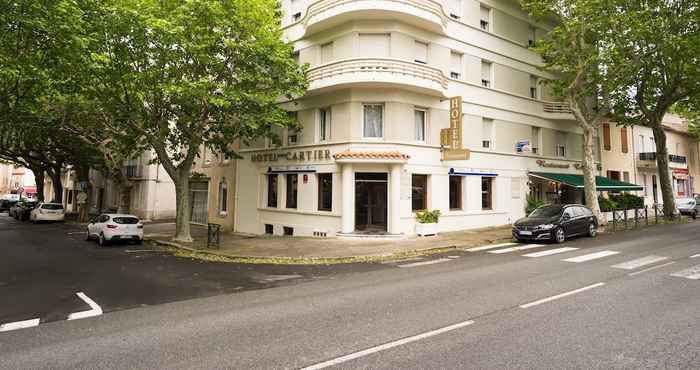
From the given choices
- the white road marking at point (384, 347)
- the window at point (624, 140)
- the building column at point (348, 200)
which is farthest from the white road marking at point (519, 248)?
the window at point (624, 140)

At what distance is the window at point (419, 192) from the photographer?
56.7ft

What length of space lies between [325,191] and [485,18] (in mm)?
13435

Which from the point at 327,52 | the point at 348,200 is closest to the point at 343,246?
the point at 348,200

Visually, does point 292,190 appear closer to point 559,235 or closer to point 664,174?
point 559,235

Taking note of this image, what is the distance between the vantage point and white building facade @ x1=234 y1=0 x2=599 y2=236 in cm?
1631

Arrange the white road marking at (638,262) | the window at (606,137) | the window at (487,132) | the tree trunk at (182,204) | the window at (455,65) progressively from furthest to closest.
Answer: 1. the window at (606,137)
2. the window at (487,132)
3. the window at (455,65)
4. the tree trunk at (182,204)
5. the white road marking at (638,262)

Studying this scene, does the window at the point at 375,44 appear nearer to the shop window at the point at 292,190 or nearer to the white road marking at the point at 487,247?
the shop window at the point at 292,190

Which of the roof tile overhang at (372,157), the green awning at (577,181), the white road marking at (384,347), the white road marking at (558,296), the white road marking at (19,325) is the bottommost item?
the white road marking at (19,325)

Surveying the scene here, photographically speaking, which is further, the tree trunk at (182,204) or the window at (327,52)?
the window at (327,52)

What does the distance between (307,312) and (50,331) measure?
3762 mm

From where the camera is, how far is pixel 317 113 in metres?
18.1

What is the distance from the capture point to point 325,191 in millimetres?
17688

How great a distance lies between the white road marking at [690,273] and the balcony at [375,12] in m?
13.2

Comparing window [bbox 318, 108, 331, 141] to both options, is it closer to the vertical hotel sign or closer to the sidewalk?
the sidewalk
